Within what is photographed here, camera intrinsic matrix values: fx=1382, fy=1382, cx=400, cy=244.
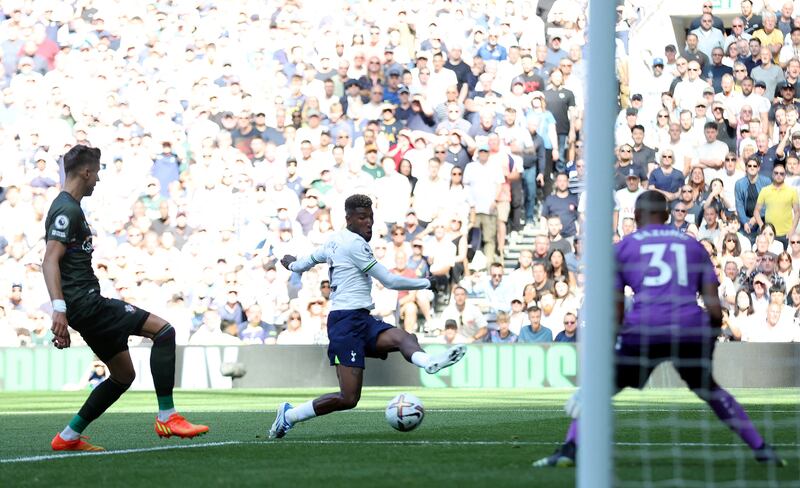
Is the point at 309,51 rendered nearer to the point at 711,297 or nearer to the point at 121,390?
the point at 121,390

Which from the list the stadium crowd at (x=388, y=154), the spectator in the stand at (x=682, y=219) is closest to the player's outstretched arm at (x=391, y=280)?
the stadium crowd at (x=388, y=154)

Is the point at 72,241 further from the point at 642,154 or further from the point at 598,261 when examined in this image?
the point at 642,154

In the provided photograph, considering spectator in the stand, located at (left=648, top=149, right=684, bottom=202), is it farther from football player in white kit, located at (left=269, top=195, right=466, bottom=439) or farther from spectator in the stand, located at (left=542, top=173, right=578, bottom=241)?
football player in white kit, located at (left=269, top=195, right=466, bottom=439)

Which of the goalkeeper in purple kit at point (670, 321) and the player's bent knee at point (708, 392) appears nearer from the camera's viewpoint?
the goalkeeper in purple kit at point (670, 321)

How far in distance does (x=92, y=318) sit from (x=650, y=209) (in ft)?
12.4

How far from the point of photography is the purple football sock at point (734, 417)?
758 centimetres

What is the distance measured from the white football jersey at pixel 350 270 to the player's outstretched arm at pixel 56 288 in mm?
2108

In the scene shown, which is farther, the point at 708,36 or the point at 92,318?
the point at 708,36

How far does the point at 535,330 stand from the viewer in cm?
1941

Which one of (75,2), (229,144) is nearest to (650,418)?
(229,144)

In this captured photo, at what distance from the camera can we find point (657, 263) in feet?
24.9

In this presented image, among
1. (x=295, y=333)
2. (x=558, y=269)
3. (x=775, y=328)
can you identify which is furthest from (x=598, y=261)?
(x=295, y=333)

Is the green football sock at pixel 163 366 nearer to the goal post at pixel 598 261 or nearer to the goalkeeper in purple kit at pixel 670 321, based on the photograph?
the goalkeeper in purple kit at pixel 670 321

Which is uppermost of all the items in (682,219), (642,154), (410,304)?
(642,154)
